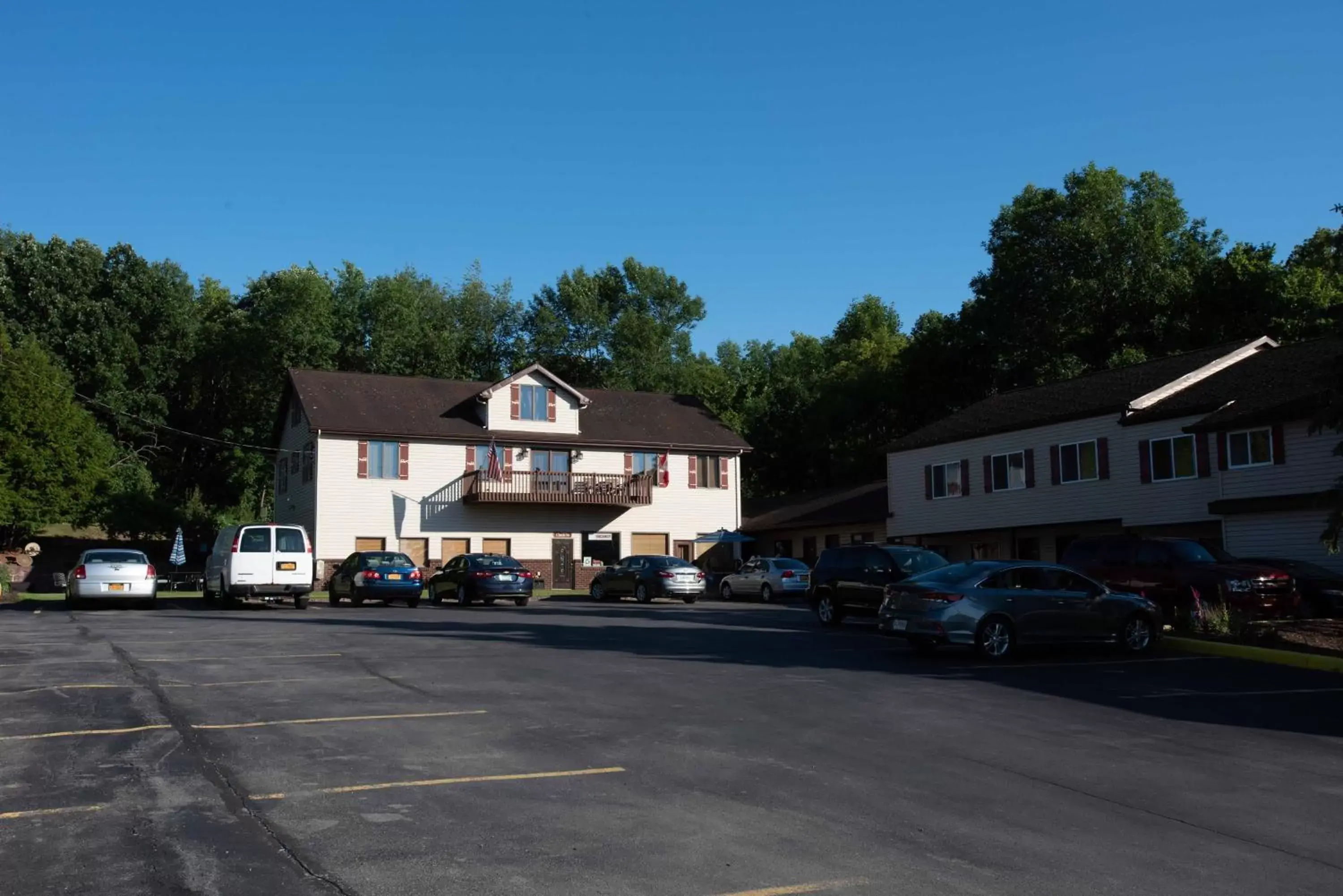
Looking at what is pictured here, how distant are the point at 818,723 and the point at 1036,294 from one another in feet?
157

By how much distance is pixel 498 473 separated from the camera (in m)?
48.1

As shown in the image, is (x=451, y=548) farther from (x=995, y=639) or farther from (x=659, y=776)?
(x=659, y=776)

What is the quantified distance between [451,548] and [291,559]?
18818 mm

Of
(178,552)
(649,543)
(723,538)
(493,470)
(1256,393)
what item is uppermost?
(1256,393)

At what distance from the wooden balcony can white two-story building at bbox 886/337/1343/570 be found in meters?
10.9

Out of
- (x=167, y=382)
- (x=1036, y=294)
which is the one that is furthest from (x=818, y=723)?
(x=167, y=382)

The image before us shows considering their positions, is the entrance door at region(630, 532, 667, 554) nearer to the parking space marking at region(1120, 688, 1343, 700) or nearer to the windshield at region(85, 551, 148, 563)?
the windshield at region(85, 551, 148, 563)

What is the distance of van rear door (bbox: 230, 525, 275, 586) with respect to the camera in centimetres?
2916

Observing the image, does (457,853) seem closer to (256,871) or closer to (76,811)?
(256,871)

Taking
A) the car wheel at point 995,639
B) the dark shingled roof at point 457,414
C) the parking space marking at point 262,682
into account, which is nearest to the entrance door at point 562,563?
the dark shingled roof at point 457,414

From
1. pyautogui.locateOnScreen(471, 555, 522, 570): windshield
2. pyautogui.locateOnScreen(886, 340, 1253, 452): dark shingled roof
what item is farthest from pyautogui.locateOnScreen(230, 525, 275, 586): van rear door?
pyautogui.locateOnScreen(886, 340, 1253, 452): dark shingled roof

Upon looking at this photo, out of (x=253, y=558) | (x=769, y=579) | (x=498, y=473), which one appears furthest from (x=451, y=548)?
(x=253, y=558)

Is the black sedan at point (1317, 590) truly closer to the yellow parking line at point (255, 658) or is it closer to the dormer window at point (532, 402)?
the yellow parking line at point (255, 658)

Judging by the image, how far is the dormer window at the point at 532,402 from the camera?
165 ft
